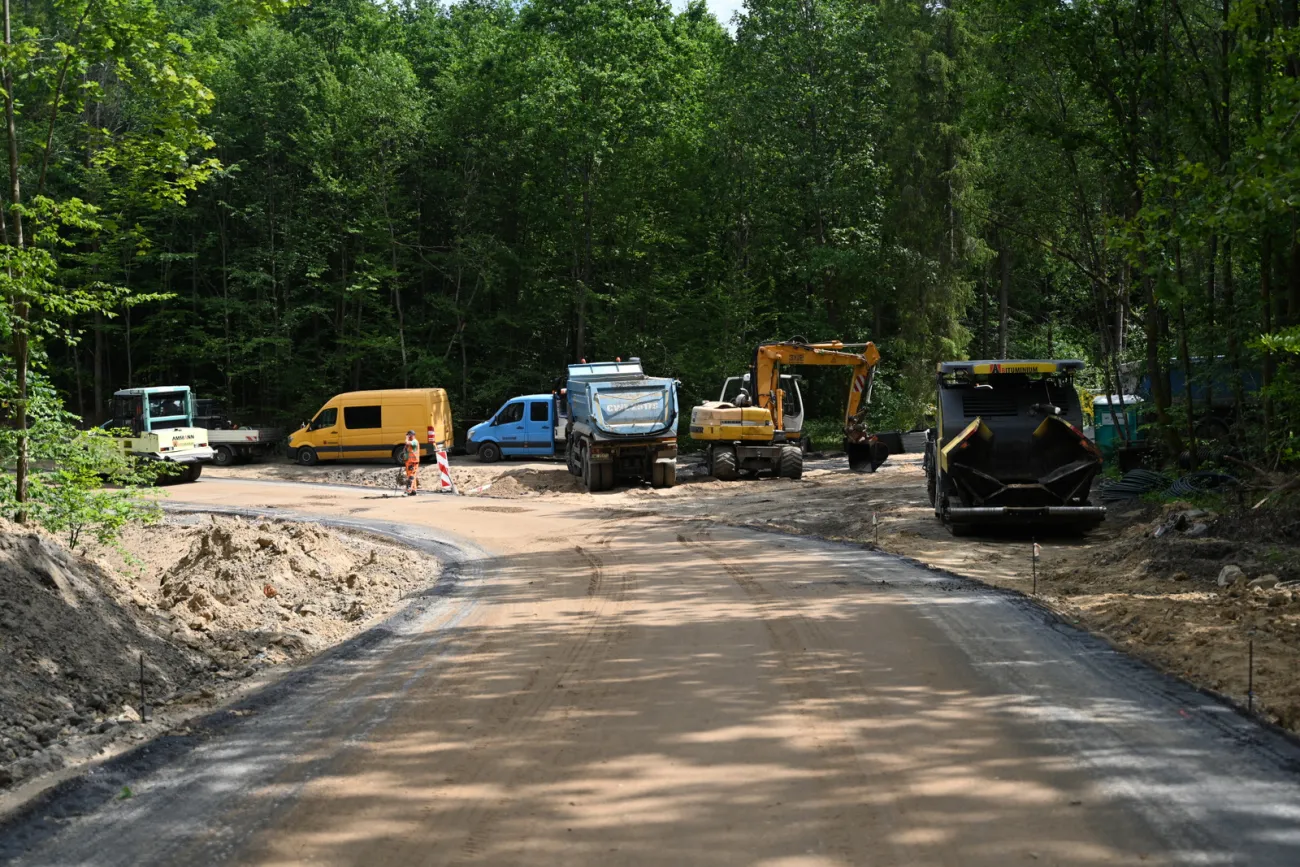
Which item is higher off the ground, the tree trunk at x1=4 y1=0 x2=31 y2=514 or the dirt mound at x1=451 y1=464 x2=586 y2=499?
the tree trunk at x1=4 y1=0 x2=31 y2=514

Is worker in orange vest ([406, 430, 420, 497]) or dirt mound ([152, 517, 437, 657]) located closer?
dirt mound ([152, 517, 437, 657])

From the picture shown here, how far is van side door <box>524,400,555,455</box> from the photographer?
114 feet

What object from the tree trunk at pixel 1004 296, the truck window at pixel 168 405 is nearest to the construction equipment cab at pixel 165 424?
the truck window at pixel 168 405

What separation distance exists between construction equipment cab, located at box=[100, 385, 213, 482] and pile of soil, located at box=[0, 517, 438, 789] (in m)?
15.2

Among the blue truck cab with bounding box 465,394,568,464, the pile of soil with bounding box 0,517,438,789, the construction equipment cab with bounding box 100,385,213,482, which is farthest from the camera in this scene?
the blue truck cab with bounding box 465,394,568,464

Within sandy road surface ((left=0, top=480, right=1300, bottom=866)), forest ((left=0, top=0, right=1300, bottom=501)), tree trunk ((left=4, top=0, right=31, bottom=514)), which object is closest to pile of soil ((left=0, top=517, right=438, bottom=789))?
sandy road surface ((left=0, top=480, right=1300, bottom=866))

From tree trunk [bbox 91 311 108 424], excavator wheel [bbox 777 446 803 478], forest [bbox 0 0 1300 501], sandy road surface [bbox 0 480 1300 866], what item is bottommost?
sandy road surface [bbox 0 480 1300 866]

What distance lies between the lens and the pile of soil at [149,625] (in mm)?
7375

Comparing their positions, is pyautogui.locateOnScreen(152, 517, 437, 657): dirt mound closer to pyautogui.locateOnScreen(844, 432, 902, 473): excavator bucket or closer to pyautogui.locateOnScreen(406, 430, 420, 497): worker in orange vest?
pyautogui.locateOnScreen(406, 430, 420, 497): worker in orange vest

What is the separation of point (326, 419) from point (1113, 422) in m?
21.9

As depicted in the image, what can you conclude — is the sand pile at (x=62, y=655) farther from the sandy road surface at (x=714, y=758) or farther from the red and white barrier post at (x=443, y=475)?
the red and white barrier post at (x=443, y=475)

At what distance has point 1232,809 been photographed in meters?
5.40

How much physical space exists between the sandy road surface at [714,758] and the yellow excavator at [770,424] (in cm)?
1668

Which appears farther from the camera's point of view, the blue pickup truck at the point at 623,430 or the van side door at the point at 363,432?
the van side door at the point at 363,432
